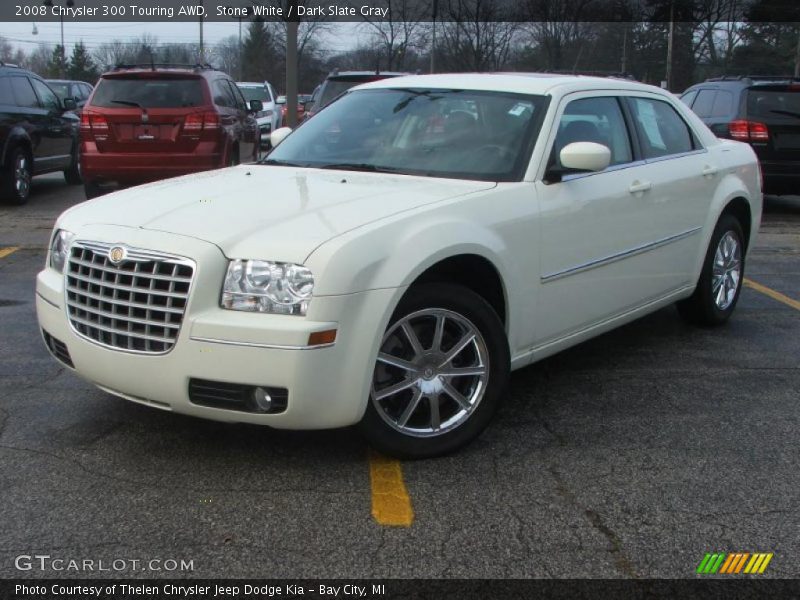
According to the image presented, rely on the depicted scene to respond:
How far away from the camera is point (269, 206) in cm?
383

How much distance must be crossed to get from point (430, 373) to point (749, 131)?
925cm

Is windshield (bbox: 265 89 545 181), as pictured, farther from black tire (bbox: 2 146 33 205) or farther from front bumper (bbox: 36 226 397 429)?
black tire (bbox: 2 146 33 205)

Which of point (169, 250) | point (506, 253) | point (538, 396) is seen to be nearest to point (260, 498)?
point (169, 250)

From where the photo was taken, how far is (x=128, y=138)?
35.4ft

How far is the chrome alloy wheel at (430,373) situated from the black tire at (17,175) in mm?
9324

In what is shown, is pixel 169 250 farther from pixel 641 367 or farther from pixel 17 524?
pixel 641 367

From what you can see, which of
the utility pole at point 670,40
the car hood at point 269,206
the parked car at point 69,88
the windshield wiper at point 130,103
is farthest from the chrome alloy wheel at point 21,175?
the utility pole at point 670,40

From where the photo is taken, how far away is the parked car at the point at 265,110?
73.9ft

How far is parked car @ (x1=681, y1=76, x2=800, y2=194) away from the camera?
38.0 feet

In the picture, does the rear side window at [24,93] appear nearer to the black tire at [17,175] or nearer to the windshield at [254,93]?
the black tire at [17,175]

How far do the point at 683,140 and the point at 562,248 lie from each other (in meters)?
1.84

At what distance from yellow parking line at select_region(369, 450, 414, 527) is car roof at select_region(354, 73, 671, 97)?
2093 mm

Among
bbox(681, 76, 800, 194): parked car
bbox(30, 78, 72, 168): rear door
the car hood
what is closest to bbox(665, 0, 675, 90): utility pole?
bbox(681, 76, 800, 194): parked car

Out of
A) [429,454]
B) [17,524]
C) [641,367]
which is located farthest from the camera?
[641,367]
